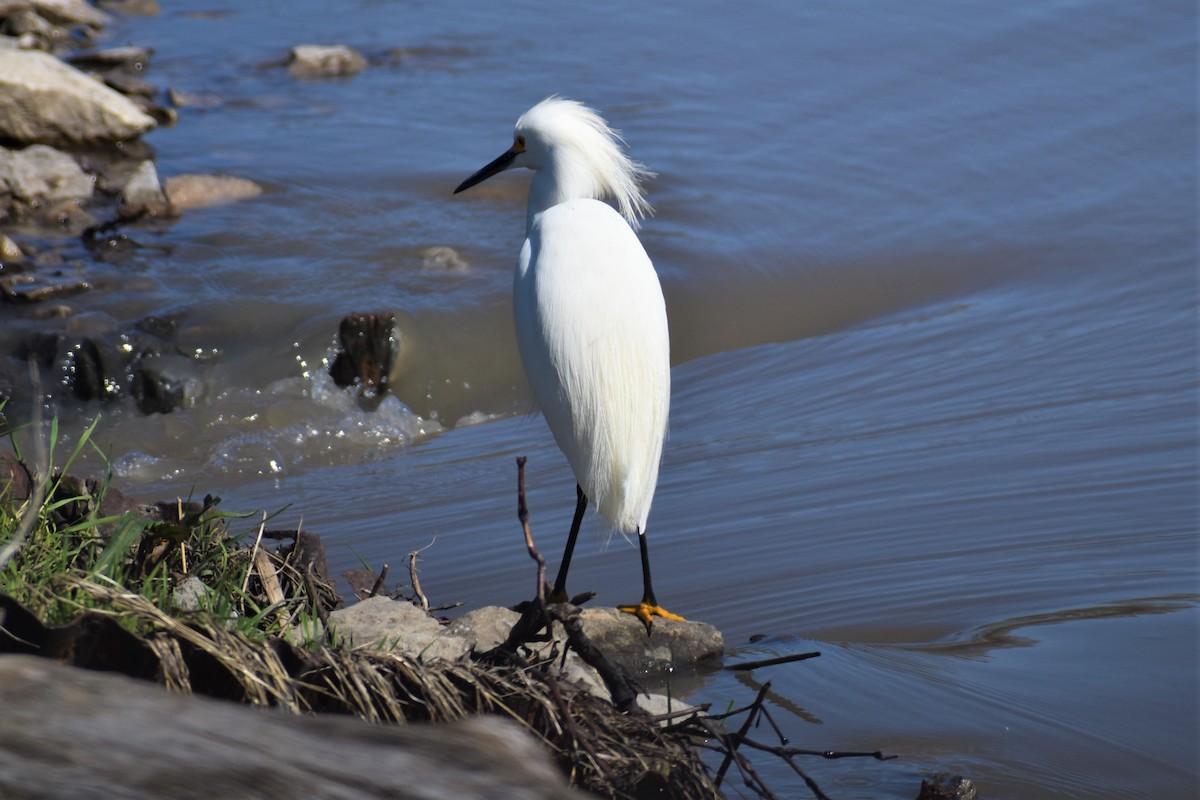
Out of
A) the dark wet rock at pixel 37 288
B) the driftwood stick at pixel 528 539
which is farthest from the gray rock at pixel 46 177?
the driftwood stick at pixel 528 539

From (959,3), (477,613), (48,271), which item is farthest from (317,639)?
(959,3)

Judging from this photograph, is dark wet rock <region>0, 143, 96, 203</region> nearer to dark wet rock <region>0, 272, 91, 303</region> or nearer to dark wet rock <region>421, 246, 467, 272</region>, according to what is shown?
dark wet rock <region>0, 272, 91, 303</region>

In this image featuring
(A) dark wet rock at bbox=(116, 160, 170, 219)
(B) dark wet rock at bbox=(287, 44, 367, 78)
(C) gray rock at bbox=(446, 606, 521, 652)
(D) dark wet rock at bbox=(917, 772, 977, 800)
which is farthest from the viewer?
(B) dark wet rock at bbox=(287, 44, 367, 78)

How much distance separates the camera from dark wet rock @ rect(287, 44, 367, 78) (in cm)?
1345

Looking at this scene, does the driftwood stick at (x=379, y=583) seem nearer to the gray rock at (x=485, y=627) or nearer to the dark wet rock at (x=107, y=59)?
the gray rock at (x=485, y=627)

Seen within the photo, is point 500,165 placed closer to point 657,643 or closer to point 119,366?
point 657,643

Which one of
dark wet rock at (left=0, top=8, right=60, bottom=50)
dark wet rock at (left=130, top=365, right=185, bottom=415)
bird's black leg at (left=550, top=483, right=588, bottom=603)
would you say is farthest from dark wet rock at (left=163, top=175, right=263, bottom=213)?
bird's black leg at (left=550, top=483, right=588, bottom=603)

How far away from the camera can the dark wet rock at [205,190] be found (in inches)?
376

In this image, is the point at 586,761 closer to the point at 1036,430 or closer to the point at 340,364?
the point at 1036,430

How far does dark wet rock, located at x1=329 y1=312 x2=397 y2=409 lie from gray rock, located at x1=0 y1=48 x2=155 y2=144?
5.07 m

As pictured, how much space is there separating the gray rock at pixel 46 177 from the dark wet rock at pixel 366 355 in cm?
396

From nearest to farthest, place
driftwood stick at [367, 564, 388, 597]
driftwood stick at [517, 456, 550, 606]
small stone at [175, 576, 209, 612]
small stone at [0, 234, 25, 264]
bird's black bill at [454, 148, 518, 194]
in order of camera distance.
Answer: driftwood stick at [517, 456, 550, 606]
small stone at [175, 576, 209, 612]
driftwood stick at [367, 564, 388, 597]
bird's black bill at [454, 148, 518, 194]
small stone at [0, 234, 25, 264]

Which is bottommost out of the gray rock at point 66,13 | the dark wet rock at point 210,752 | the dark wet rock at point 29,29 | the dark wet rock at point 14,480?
the dark wet rock at point 14,480

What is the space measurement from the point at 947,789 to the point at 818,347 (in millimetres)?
4261
